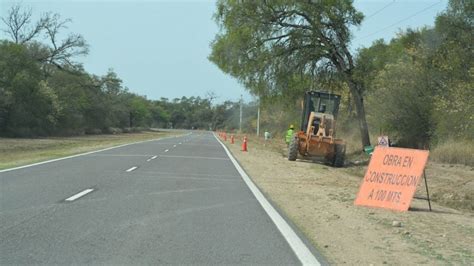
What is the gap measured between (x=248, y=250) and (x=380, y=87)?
2861cm

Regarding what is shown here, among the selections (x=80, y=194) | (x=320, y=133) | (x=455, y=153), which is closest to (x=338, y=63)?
(x=320, y=133)

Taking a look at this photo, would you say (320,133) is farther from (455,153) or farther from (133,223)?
(133,223)

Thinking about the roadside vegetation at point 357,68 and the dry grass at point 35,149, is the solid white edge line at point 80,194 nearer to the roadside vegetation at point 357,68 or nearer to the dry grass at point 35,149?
the dry grass at point 35,149

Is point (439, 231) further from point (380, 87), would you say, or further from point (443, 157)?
point (380, 87)

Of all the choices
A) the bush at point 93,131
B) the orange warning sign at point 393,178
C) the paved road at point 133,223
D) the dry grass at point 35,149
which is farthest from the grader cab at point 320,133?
the bush at point 93,131

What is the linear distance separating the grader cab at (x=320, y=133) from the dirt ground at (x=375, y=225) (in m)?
9.39

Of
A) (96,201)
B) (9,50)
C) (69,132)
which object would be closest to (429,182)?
(96,201)

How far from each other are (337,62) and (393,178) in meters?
21.6

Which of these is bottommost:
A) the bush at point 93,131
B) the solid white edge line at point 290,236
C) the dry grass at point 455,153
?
the bush at point 93,131

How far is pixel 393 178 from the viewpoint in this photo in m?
12.7

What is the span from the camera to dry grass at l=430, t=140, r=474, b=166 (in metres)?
25.2

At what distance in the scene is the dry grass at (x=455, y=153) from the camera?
25.2 meters

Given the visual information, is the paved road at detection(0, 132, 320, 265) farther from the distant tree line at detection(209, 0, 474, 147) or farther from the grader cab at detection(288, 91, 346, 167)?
the distant tree line at detection(209, 0, 474, 147)

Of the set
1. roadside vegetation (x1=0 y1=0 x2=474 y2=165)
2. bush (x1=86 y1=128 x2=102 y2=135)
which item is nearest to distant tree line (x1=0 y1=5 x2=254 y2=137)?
bush (x1=86 y1=128 x2=102 y2=135)
